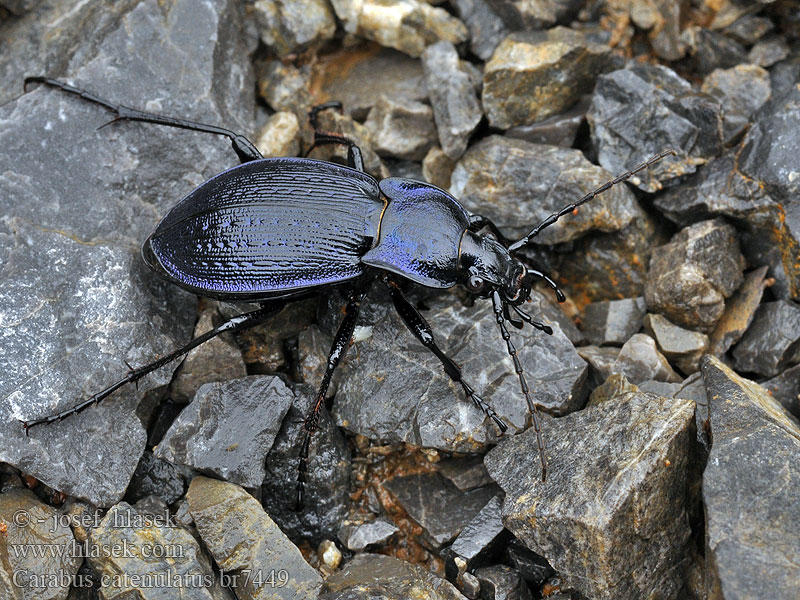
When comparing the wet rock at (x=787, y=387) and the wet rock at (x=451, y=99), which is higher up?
the wet rock at (x=451, y=99)

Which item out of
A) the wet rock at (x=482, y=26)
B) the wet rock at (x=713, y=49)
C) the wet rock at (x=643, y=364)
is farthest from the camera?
the wet rock at (x=482, y=26)

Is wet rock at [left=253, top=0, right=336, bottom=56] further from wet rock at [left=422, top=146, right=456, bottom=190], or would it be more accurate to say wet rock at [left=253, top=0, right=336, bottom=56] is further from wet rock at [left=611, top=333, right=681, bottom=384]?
wet rock at [left=611, top=333, right=681, bottom=384]

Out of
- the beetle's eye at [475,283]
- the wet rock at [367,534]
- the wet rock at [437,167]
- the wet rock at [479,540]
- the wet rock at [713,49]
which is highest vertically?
the wet rock at [713,49]

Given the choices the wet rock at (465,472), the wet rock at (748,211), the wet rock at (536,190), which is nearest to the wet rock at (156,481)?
the wet rock at (465,472)

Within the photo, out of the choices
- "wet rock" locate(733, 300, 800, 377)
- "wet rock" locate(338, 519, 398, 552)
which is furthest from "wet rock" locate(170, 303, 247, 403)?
"wet rock" locate(733, 300, 800, 377)

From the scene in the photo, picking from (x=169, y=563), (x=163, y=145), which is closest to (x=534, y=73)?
(x=163, y=145)

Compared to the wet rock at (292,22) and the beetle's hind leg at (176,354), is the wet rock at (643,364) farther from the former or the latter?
the wet rock at (292,22)

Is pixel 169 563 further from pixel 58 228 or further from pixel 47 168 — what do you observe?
pixel 47 168
